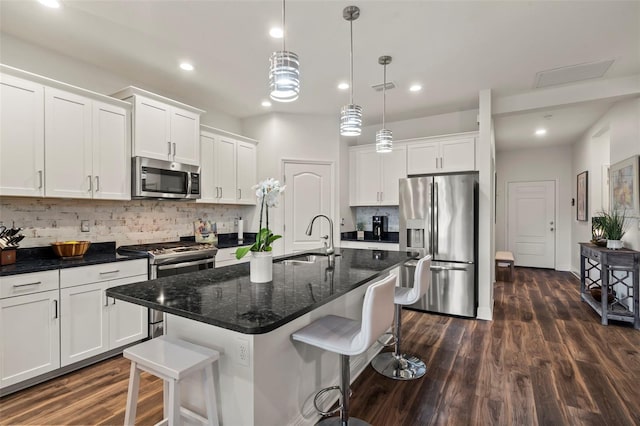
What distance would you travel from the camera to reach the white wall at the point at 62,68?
8.81 ft

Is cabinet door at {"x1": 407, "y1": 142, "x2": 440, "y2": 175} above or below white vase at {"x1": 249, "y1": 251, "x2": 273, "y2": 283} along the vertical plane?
above

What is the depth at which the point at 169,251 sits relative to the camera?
3.20 meters

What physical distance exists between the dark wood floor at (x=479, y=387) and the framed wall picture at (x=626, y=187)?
1437mm

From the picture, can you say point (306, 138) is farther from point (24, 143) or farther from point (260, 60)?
point (24, 143)

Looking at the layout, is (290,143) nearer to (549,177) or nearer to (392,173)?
(392,173)

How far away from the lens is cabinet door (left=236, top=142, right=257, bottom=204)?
14.9 feet

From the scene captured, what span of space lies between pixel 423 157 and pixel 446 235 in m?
1.22

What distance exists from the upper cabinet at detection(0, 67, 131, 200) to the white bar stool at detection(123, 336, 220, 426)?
1937 mm

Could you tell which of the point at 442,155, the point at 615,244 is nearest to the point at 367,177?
the point at 442,155

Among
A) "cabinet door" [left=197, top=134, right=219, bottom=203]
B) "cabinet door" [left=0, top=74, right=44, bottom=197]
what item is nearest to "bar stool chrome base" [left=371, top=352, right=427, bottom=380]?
"cabinet door" [left=197, top=134, right=219, bottom=203]

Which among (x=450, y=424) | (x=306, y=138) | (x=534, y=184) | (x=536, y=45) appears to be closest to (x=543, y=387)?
(x=450, y=424)

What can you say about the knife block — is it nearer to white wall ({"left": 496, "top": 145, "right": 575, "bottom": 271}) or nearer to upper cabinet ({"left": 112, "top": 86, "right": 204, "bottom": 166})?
upper cabinet ({"left": 112, "top": 86, "right": 204, "bottom": 166})

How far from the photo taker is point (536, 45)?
280 centimetres

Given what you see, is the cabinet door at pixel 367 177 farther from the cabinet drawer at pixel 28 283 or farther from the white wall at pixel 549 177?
the white wall at pixel 549 177
